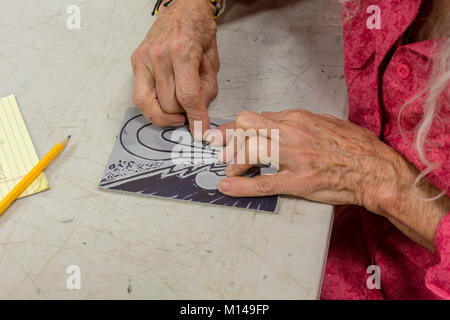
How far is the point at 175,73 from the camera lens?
32.1 inches

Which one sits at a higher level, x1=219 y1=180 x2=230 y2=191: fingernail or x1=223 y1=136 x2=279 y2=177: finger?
x1=223 y1=136 x2=279 y2=177: finger

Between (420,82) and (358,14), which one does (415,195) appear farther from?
(358,14)

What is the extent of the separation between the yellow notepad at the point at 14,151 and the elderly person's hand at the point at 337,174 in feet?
1.14

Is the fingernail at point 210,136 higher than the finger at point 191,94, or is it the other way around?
the finger at point 191,94

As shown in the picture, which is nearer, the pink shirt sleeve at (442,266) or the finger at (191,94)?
the pink shirt sleeve at (442,266)

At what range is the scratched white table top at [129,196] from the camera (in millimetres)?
679

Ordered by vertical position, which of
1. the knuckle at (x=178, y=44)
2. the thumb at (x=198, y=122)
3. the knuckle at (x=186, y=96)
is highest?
the knuckle at (x=178, y=44)


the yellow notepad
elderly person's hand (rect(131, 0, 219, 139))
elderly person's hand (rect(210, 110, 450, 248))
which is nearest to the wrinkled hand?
elderly person's hand (rect(210, 110, 450, 248))

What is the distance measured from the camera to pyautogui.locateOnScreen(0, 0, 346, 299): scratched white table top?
679 mm

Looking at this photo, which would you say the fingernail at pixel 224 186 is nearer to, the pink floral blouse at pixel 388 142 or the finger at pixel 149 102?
the finger at pixel 149 102

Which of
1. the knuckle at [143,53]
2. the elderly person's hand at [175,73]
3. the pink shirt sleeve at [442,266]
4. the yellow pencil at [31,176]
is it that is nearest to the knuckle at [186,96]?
the elderly person's hand at [175,73]

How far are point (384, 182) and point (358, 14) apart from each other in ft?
1.13

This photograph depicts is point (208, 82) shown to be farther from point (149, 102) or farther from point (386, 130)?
point (386, 130)

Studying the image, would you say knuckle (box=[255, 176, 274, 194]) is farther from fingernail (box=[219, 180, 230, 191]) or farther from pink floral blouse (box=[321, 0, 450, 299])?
pink floral blouse (box=[321, 0, 450, 299])
